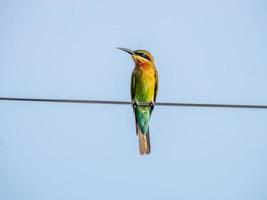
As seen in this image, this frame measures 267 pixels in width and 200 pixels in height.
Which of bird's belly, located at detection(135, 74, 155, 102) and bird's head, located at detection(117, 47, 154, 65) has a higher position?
bird's head, located at detection(117, 47, 154, 65)

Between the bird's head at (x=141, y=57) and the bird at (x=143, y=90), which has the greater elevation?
the bird's head at (x=141, y=57)

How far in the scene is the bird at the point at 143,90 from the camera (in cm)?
307

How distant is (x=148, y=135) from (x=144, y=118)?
123 mm

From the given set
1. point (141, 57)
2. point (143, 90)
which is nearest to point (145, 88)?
point (143, 90)

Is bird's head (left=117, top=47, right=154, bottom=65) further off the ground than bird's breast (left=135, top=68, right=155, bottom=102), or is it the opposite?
bird's head (left=117, top=47, right=154, bottom=65)

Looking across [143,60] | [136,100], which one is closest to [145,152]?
[136,100]

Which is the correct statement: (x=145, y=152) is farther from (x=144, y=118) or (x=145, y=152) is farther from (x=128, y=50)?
(x=128, y=50)

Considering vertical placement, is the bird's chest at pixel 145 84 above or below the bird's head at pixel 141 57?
below

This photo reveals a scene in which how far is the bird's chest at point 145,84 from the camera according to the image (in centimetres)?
307

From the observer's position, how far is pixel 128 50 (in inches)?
122

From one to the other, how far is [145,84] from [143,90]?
1.7 inches

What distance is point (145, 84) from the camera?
121 inches

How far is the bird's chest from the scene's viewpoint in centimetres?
307

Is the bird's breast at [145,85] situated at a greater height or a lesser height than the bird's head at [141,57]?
lesser
